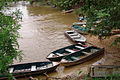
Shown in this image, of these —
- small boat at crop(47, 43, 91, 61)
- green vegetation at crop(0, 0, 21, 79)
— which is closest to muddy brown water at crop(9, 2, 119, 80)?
small boat at crop(47, 43, 91, 61)

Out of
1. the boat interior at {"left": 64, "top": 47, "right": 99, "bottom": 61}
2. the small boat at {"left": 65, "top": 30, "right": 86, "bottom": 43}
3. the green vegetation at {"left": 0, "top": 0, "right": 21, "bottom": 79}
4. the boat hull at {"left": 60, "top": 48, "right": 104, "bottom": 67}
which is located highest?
the green vegetation at {"left": 0, "top": 0, "right": 21, "bottom": 79}

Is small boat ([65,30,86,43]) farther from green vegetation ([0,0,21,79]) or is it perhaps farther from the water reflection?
green vegetation ([0,0,21,79])

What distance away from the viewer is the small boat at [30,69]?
36.0ft

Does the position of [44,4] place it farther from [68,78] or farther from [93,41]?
[68,78]

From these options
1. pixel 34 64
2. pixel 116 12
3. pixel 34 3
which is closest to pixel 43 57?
pixel 34 64

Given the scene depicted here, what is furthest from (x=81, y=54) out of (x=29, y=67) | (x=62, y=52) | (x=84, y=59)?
(x=29, y=67)

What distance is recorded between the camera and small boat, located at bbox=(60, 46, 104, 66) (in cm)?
1229

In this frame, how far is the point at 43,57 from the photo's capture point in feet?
47.3

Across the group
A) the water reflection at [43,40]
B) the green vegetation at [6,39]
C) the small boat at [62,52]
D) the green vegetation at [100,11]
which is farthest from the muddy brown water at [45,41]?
the green vegetation at [6,39]

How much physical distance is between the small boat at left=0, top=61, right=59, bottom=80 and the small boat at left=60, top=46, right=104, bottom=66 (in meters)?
0.87

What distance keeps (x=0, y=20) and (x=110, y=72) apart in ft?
18.5

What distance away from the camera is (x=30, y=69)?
37.7 ft

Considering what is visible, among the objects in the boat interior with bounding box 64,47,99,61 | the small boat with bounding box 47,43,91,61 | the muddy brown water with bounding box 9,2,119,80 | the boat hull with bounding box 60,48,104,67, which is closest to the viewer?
the boat hull with bounding box 60,48,104,67

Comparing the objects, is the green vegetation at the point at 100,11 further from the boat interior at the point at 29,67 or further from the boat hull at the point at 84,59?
the boat interior at the point at 29,67
